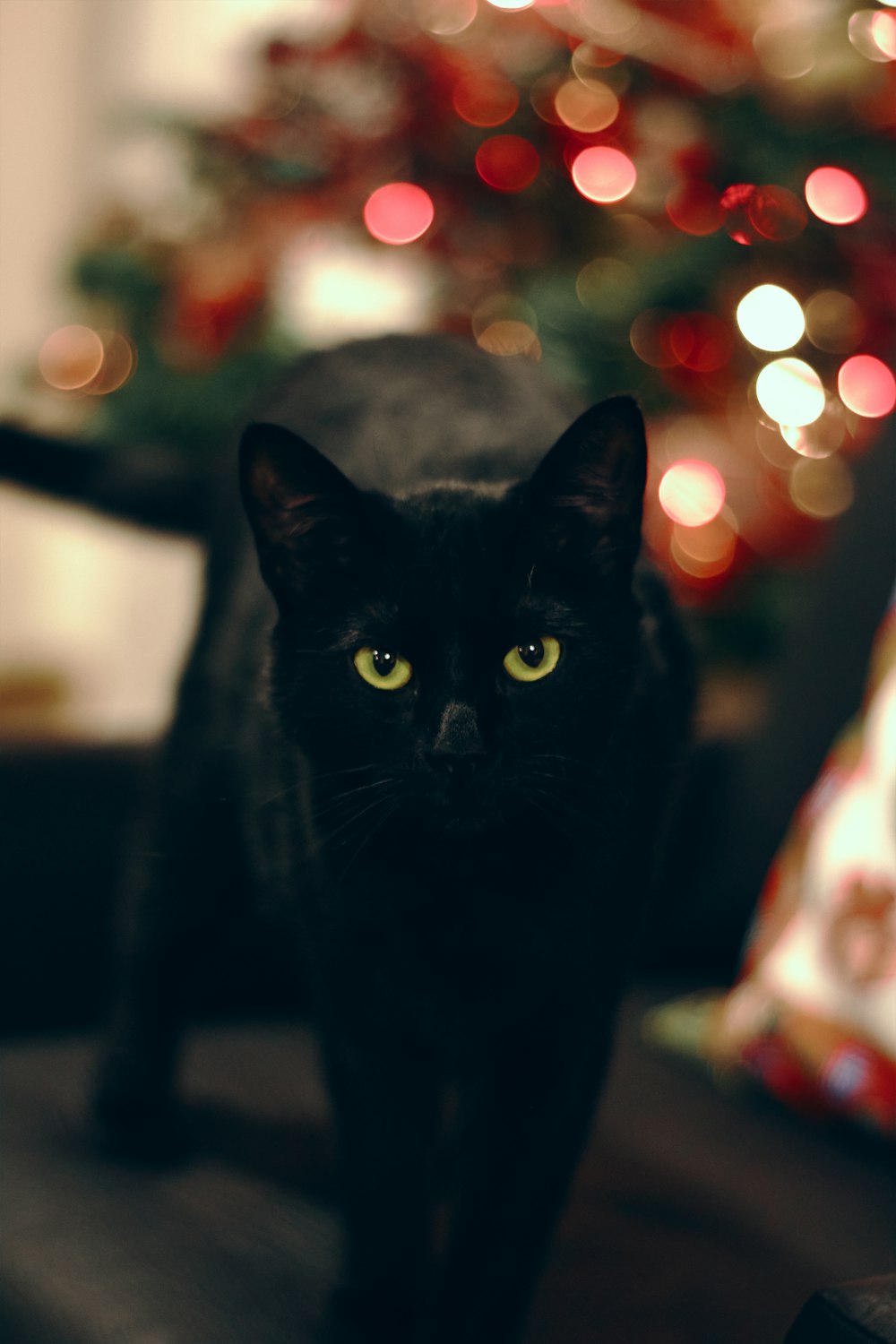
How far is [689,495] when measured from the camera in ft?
5.20

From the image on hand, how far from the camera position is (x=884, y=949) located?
809 mm

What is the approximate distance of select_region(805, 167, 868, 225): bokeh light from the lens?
1.44m

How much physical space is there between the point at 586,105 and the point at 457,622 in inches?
43.6

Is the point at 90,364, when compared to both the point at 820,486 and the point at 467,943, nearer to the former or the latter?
the point at 820,486

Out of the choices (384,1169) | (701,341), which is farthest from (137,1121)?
(701,341)

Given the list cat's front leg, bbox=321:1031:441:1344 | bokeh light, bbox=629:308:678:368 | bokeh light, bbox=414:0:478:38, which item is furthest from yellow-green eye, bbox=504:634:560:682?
bokeh light, bbox=414:0:478:38

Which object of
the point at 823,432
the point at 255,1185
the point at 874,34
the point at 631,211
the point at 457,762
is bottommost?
the point at 255,1185

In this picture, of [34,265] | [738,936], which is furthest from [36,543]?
[738,936]

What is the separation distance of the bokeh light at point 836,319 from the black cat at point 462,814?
0.90 meters

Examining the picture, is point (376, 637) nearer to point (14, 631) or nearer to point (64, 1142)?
point (64, 1142)

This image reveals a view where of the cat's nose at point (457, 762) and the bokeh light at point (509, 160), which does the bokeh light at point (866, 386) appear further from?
the cat's nose at point (457, 762)

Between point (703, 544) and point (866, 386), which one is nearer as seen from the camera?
point (866, 386)

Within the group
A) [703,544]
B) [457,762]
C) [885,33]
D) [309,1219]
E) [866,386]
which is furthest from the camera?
[703,544]

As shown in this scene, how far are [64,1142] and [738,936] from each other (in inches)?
23.4
